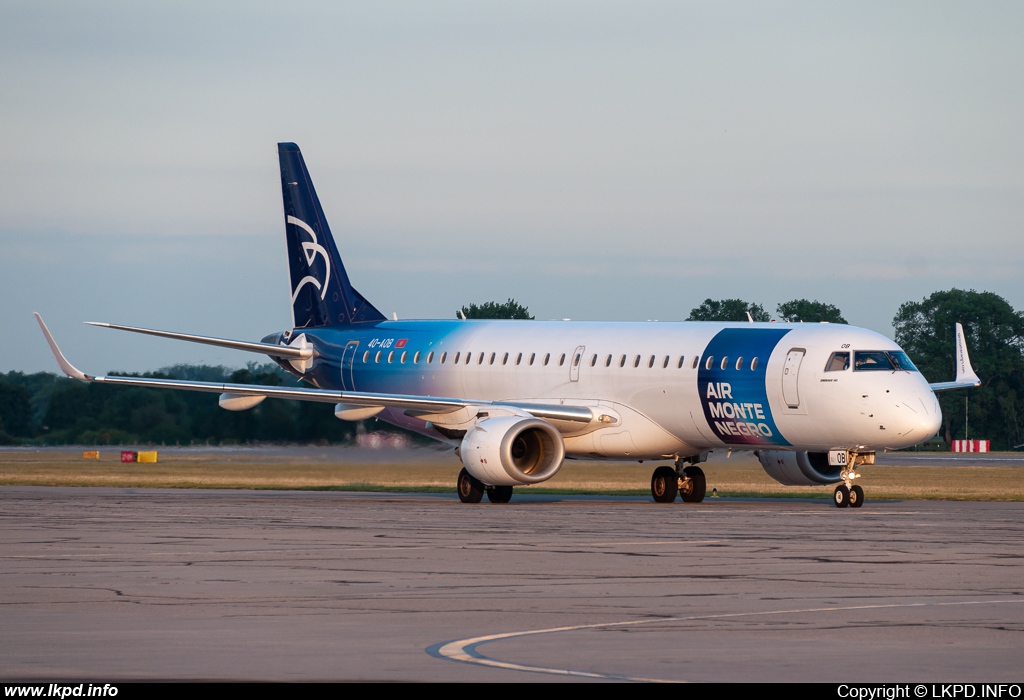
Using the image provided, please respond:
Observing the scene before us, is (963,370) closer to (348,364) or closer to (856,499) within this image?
(856,499)

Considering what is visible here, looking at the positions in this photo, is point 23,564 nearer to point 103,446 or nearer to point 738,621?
point 738,621

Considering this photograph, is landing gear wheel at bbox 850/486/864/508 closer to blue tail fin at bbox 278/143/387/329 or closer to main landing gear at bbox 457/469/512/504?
main landing gear at bbox 457/469/512/504

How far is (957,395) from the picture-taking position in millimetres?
115562

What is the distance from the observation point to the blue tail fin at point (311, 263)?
145 ft

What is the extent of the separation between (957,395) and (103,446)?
75972 millimetres

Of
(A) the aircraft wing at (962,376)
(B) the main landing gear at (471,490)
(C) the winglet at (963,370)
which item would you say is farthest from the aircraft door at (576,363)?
(C) the winglet at (963,370)

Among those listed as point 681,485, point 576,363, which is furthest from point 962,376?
point 576,363

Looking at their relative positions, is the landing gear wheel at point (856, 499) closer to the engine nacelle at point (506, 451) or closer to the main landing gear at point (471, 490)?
the engine nacelle at point (506, 451)

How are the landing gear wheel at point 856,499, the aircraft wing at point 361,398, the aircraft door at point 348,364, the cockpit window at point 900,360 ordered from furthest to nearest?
1. the aircraft door at point 348,364
2. the aircraft wing at point 361,398
3. the cockpit window at point 900,360
4. the landing gear wheel at point 856,499

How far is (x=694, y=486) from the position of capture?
35.9 meters

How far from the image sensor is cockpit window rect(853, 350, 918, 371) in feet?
103

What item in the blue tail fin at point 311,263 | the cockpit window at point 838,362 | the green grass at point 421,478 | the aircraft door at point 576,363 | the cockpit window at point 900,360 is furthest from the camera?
the blue tail fin at point 311,263

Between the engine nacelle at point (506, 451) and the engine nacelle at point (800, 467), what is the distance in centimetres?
479

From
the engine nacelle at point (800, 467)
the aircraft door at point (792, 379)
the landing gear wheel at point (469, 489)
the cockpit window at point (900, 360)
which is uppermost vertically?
the cockpit window at point (900, 360)
